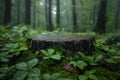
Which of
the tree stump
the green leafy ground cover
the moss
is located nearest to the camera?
the green leafy ground cover

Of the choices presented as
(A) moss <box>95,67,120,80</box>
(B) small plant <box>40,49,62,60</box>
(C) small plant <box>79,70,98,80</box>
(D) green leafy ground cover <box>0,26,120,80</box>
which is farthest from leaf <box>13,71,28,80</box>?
(A) moss <box>95,67,120,80</box>

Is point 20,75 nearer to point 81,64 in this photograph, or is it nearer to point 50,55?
point 50,55

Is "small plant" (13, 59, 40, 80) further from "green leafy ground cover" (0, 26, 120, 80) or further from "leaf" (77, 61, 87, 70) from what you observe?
"leaf" (77, 61, 87, 70)

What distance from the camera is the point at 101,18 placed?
11.8 m

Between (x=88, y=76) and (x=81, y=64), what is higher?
(x=81, y=64)

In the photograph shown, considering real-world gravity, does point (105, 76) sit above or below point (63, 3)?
below

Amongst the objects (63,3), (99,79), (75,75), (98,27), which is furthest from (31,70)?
(63,3)

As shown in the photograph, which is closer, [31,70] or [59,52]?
[31,70]

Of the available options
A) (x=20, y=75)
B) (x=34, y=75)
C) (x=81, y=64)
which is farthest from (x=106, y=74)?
(x=20, y=75)

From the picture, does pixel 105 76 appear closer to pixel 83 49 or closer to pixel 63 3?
pixel 83 49

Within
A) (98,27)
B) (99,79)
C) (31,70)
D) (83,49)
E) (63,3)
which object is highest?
(63,3)

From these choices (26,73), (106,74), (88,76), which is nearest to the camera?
(26,73)

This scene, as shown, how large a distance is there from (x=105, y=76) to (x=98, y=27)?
867 cm

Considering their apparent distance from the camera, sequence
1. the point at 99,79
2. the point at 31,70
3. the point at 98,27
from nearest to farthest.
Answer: the point at 31,70 → the point at 99,79 → the point at 98,27
